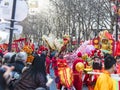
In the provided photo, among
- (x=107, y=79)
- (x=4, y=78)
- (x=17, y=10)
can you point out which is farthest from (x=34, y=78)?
(x=17, y=10)

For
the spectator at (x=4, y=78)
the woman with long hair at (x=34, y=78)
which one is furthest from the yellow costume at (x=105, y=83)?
the spectator at (x=4, y=78)

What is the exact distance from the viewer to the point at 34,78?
23.2 ft

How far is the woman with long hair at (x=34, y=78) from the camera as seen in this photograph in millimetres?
7055

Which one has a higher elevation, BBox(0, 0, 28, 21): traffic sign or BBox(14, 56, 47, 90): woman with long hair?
BBox(0, 0, 28, 21): traffic sign

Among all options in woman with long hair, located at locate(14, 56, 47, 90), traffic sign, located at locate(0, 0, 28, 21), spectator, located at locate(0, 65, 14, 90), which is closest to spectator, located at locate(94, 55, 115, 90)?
woman with long hair, located at locate(14, 56, 47, 90)

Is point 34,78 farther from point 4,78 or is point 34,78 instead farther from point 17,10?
point 17,10

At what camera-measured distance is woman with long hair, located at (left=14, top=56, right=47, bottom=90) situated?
7.05 metres

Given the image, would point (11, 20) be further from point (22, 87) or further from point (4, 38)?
point (4, 38)

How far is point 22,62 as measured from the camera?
8562 mm

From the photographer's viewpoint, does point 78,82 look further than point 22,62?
Yes

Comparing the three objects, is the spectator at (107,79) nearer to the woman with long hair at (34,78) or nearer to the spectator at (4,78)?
the woman with long hair at (34,78)

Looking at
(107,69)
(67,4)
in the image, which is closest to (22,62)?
(107,69)

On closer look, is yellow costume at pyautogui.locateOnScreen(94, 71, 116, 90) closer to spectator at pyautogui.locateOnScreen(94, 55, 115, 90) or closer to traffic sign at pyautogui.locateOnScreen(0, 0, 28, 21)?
spectator at pyautogui.locateOnScreen(94, 55, 115, 90)

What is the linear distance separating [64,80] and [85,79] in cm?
277
